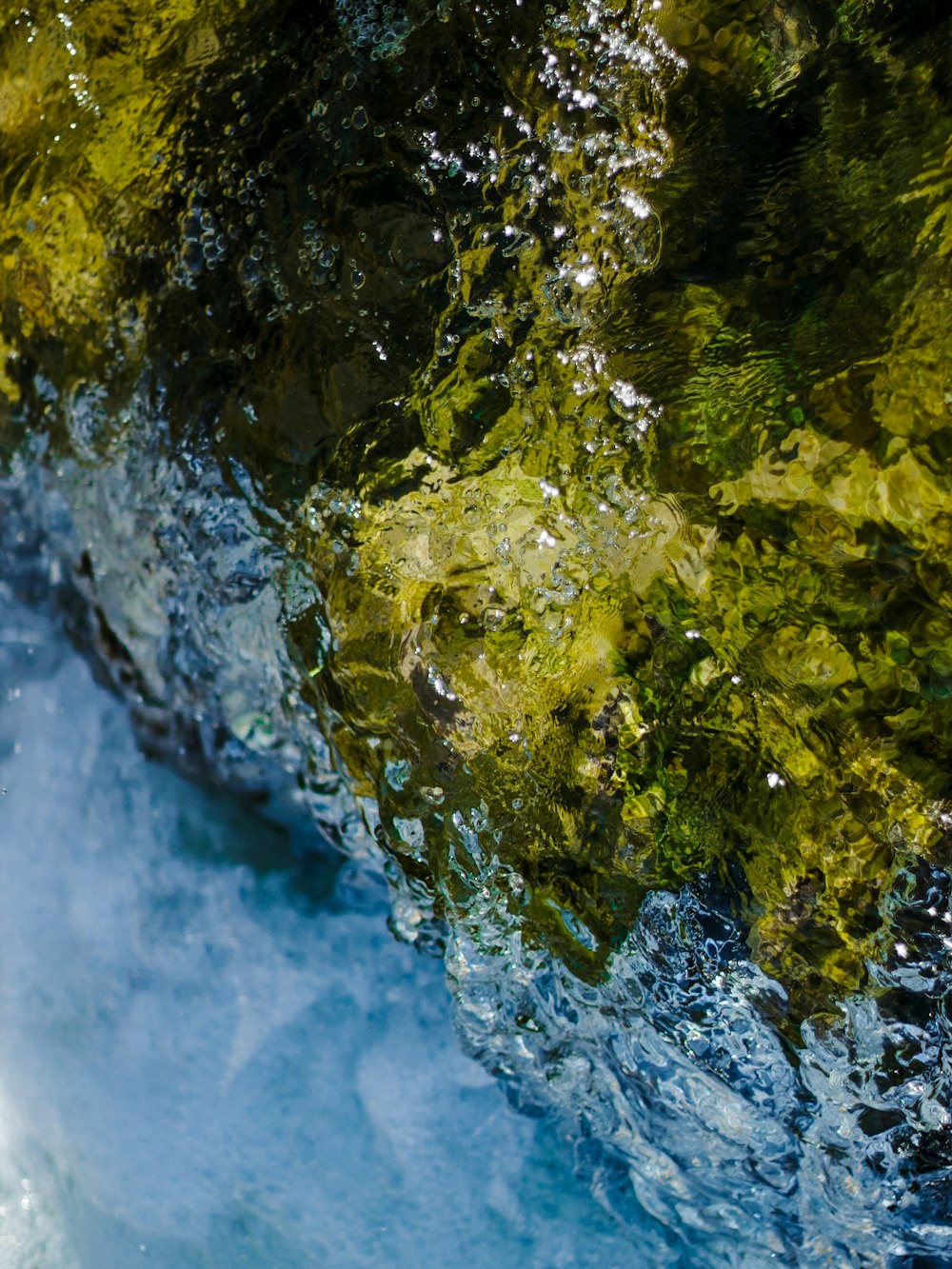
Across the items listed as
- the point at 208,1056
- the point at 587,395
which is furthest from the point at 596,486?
the point at 208,1056

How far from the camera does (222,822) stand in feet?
4.96

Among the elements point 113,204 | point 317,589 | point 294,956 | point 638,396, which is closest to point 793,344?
point 638,396

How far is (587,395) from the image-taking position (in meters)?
0.94

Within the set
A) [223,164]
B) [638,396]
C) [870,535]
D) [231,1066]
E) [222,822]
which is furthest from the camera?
[222,822]

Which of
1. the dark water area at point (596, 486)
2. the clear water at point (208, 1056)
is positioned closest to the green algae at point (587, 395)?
the dark water area at point (596, 486)

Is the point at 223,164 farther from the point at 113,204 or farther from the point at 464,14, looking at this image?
the point at 464,14

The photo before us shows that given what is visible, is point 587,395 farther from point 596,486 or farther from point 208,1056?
point 208,1056

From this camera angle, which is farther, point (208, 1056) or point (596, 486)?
point (208, 1056)

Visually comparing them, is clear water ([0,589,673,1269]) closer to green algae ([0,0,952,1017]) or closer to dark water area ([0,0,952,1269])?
dark water area ([0,0,952,1269])

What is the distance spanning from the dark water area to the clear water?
0.18 feet

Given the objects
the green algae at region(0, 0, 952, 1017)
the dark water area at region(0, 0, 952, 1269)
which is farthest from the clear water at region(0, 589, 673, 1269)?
the green algae at region(0, 0, 952, 1017)

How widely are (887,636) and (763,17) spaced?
0.47 m

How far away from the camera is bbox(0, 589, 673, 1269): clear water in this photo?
1301mm

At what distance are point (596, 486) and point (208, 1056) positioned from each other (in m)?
0.91
